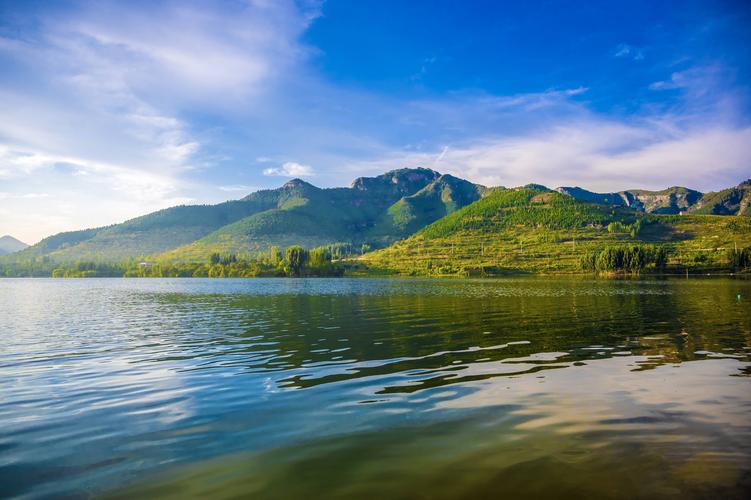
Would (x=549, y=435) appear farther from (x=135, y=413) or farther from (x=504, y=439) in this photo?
(x=135, y=413)

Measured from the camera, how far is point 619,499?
8859 mm

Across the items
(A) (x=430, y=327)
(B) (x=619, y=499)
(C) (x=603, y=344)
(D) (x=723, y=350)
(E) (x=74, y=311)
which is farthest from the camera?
(E) (x=74, y=311)

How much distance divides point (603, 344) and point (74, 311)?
5822cm

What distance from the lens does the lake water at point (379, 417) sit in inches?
391

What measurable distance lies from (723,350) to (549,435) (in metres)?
21.1

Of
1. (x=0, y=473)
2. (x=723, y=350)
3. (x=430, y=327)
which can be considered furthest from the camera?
(x=430, y=327)

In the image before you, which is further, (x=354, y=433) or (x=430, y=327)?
(x=430, y=327)

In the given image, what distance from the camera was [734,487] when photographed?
920 cm

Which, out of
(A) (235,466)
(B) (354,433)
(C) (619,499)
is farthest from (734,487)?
(A) (235,466)

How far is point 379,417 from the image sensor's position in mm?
14328

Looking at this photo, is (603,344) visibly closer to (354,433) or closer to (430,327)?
(430,327)

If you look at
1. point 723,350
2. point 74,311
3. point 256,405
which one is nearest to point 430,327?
point 723,350

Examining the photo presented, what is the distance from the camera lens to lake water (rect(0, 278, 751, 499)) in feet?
32.6

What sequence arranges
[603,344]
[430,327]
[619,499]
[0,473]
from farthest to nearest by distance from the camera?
[430,327] → [603,344] → [0,473] → [619,499]
